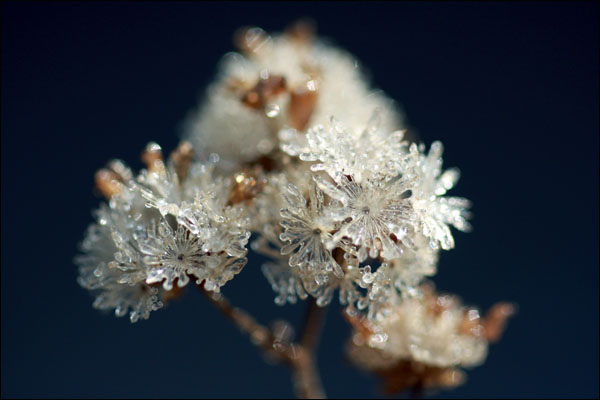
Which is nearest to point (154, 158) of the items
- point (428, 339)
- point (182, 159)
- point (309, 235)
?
point (182, 159)

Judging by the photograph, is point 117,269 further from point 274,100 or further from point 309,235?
point 274,100

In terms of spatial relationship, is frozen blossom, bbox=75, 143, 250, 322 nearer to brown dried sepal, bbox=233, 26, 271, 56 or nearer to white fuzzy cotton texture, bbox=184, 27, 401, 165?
white fuzzy cotton texture, bbox=184, 27, 401, 165

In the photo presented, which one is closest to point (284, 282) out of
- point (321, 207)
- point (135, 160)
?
point (321, 207)

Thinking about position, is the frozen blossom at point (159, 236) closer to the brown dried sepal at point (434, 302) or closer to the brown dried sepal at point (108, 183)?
the brown dried sepal at point (108, 183)

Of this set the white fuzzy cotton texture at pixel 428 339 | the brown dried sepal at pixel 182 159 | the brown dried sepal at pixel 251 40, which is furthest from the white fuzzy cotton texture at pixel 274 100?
the white fuzzy cotton texture at pixel 428 339

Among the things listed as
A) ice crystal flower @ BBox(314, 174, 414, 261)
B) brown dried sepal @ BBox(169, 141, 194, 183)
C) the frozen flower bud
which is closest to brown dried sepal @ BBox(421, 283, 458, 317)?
the frozen flower bud

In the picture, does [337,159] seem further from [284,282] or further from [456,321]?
A: [456,321]

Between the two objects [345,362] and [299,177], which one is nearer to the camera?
[299,177]
